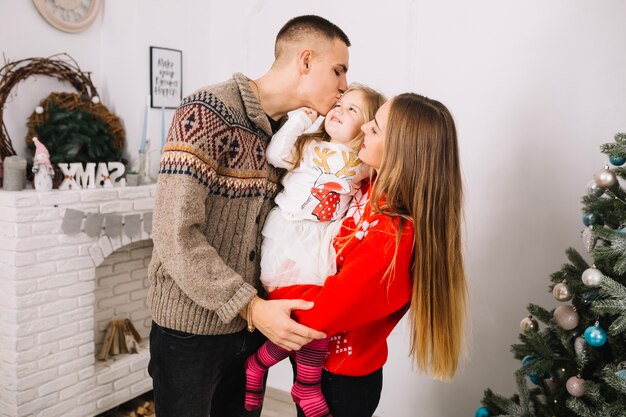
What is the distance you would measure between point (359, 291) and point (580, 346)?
2.87 ft

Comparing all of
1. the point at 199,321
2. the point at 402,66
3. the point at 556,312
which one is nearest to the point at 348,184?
the point at 199,321

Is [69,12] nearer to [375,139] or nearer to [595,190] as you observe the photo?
[375,139]

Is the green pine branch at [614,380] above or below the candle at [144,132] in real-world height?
below

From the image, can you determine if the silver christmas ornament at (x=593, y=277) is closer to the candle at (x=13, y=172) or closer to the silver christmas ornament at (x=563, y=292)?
the silver christmas ornament at (x=563, y=292)

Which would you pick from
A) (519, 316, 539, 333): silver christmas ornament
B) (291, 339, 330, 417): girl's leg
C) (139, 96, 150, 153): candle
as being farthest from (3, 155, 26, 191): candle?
(519, 316, 539, 333): silver christmas ornament

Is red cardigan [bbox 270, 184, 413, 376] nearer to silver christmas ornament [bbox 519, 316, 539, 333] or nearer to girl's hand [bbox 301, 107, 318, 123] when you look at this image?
girl's hand [bbox 301, 107, 318, 123]

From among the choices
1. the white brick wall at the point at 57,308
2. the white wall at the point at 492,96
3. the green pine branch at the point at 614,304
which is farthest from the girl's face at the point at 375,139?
the white brick wall at the point at 57,308

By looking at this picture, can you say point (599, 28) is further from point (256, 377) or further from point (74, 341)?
point (74, 341)

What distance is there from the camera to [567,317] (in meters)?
1.73

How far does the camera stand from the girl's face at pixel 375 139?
4.80 feet

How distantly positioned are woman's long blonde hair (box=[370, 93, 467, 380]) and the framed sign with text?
215cm

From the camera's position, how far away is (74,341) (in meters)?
2.67

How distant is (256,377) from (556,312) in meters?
1.05

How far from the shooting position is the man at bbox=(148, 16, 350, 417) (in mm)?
1339
